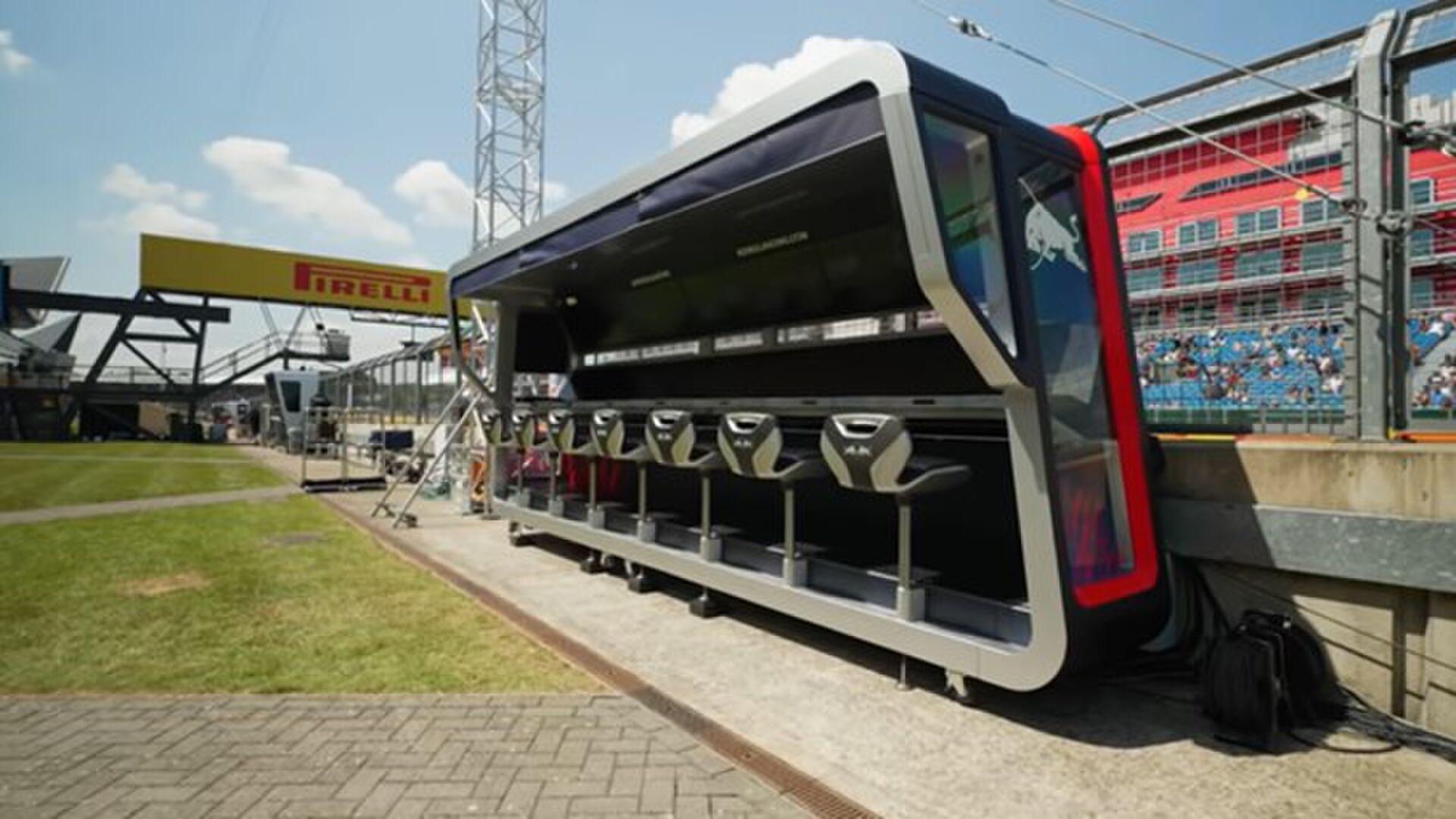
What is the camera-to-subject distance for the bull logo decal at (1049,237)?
124 inches

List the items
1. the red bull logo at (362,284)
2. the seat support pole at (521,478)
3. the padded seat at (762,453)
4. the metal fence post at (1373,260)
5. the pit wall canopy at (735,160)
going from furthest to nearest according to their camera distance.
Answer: the red bull logo at (362,284), the seat support pole at (521,478), the padded seat at (762,453), the metal fence post at (1373,260), the pit wall canopy at (735,160)

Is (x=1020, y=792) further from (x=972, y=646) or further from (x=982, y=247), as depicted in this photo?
(x=982, y=247)

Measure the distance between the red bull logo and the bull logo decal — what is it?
92.3 ft

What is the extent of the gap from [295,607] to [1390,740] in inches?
221

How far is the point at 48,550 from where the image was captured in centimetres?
613

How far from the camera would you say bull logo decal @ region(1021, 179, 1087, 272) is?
3.15 metres

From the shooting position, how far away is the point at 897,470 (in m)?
3.27

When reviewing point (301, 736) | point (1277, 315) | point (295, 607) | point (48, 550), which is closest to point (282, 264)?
point (48, 550)

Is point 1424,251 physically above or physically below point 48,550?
above

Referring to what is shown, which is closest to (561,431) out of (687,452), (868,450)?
(687,452)

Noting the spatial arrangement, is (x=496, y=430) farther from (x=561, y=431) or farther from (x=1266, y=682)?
(x=1266, y=682)

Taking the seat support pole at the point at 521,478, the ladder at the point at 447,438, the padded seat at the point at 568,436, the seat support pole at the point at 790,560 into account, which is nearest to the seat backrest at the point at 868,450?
the seat support pole at the point at 790,560

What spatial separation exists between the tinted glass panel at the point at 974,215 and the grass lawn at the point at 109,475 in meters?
10.9

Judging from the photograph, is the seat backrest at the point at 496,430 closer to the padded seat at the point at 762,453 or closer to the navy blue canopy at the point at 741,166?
the navy blue canopy at the point at 741,166
